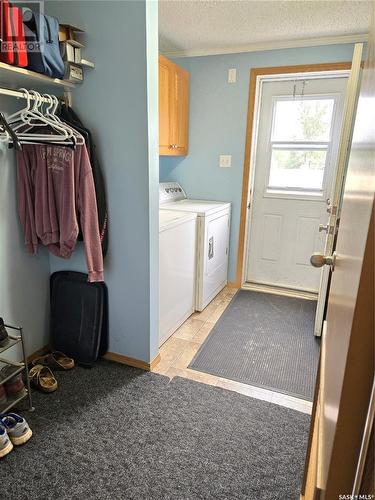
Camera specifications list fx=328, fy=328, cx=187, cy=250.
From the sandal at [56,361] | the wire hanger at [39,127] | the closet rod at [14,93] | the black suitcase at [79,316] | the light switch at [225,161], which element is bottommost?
the sandal at [56,361]

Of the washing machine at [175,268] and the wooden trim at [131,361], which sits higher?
the washing machine at [175,268]

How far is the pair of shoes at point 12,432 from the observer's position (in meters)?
1.50

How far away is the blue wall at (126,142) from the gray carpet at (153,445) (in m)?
0.38

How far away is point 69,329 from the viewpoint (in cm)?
216

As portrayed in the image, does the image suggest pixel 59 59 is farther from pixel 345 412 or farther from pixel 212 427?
pixel 212 427

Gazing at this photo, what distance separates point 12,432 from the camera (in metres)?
1.56

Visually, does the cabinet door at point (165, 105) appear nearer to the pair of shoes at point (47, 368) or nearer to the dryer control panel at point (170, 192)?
the dryer control panel at point (170, 192)

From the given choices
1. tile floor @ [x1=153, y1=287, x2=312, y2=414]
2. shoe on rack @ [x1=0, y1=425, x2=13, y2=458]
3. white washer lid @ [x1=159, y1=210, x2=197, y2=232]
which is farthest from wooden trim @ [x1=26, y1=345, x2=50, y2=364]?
white washer lid @ [x1=159, y1=210, x2=197, y2=232]

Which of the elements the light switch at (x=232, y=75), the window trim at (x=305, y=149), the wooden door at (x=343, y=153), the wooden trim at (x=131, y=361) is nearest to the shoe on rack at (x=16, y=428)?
the wooden trim at (x=131, y=361)

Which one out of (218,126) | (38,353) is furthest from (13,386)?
(218,126)

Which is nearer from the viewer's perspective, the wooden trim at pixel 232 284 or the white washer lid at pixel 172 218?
the white washer lid at pixel 172 218

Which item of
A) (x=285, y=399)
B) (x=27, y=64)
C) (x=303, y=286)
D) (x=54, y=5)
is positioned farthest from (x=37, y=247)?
(x=303, y=286)

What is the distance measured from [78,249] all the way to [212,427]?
1.31m

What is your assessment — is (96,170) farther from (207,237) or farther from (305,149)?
(305,149)
